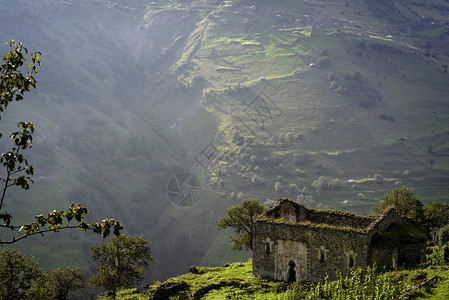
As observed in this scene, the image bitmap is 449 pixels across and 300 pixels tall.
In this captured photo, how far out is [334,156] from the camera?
645ft

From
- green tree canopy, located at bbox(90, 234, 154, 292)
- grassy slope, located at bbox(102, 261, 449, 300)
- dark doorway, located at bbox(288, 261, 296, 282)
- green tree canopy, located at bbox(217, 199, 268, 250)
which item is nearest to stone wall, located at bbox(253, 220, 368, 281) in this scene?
dark doorway, located at bbox(288, 261, 296, 282)

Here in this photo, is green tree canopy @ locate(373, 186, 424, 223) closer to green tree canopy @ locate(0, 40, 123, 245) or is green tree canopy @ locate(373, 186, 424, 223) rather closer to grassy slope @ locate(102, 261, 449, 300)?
grassy slope @ locate(102, 261, 449, 300)

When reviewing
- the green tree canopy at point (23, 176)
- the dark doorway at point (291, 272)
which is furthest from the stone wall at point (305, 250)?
the green tree canopy at point (23, 176)

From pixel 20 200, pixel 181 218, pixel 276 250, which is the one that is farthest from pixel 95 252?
pixel 20 200

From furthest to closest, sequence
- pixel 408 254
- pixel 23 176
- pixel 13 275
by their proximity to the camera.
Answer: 1. pixel 13 275
2. pixel 408 254
3. pixel 23 176

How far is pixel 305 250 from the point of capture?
4184 centimetres

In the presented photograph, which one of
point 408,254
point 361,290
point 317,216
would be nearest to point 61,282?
point 317,216

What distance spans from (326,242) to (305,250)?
234 centimetres

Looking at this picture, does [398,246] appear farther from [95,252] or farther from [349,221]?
[95,252]

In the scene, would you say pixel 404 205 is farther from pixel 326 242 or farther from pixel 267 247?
pixel 267 247

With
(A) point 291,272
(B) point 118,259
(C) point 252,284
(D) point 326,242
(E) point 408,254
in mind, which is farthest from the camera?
(B) point 118,259

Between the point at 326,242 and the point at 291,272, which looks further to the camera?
the point at 291,272

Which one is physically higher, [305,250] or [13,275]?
[305,250]

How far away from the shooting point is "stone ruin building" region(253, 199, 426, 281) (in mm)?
38656
